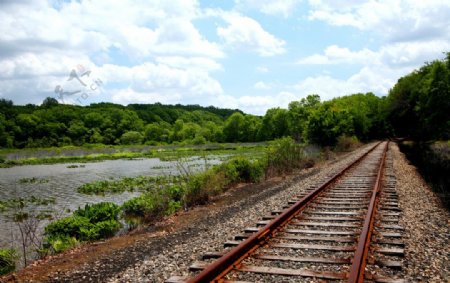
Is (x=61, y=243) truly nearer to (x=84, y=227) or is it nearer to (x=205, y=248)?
(x=84, y=227)

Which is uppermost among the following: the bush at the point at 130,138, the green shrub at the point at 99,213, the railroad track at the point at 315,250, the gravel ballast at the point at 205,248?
the bush at the point at 130,138

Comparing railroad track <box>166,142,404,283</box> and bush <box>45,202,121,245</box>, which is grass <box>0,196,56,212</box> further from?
railroad track <box>166,142,404,283</box>

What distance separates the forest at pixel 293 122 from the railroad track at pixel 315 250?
3357 centimetres

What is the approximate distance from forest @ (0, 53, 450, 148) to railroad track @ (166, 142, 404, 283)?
33.6m

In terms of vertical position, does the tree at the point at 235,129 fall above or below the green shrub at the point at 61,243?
above

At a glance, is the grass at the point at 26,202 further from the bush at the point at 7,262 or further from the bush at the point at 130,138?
the bush at the point at 130,138

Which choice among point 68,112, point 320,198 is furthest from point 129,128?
point 320,198

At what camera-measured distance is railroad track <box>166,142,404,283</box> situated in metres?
5.14

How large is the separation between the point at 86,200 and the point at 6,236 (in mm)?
7532

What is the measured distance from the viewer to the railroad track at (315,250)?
5137 mm

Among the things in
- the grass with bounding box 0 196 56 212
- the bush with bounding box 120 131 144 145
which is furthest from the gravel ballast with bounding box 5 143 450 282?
the bush with bounding box 120 131 144 145

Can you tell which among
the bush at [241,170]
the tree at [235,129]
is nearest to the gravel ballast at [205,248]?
the bush at [241,170]

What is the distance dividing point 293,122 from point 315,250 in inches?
3958

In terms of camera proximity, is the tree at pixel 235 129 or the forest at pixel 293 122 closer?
the forest at pixel 293 122
